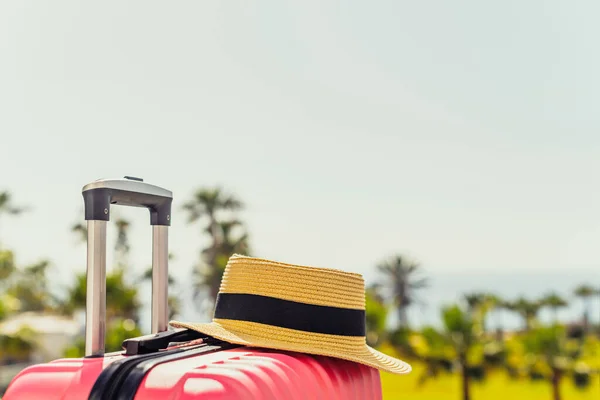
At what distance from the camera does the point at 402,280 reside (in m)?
46.3

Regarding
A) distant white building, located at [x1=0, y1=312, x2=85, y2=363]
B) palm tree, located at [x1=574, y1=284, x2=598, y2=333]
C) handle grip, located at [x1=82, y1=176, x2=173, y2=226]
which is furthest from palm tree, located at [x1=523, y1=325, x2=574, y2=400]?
palm tree, located at [x1=574, y1=284, x2=598, y2=333]

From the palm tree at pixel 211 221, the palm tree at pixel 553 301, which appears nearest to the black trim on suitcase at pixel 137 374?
the palm tree at pixel 211 221

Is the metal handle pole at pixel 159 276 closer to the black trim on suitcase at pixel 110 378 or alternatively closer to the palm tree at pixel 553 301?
the black trim on suitcase at pixel 110 378

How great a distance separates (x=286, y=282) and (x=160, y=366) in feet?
1.13

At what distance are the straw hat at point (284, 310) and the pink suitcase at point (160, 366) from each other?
0.09ft

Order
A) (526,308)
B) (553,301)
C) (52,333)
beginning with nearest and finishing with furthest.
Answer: (52,333) → (553,301) → (526,308)

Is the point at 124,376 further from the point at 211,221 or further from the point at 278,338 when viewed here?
the point at 211,221

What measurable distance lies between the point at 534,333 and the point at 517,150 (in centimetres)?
3553

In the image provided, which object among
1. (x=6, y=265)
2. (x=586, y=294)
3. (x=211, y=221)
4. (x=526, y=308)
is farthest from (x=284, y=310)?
(x=586, y=294)

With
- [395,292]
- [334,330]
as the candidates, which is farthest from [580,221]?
[334,330]

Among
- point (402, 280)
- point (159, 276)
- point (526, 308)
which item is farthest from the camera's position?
point (526, 308)

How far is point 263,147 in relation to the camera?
44.4 meters

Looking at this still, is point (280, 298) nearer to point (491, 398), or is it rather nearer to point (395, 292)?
point (491, 398)

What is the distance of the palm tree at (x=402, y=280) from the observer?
45812 millimetres
